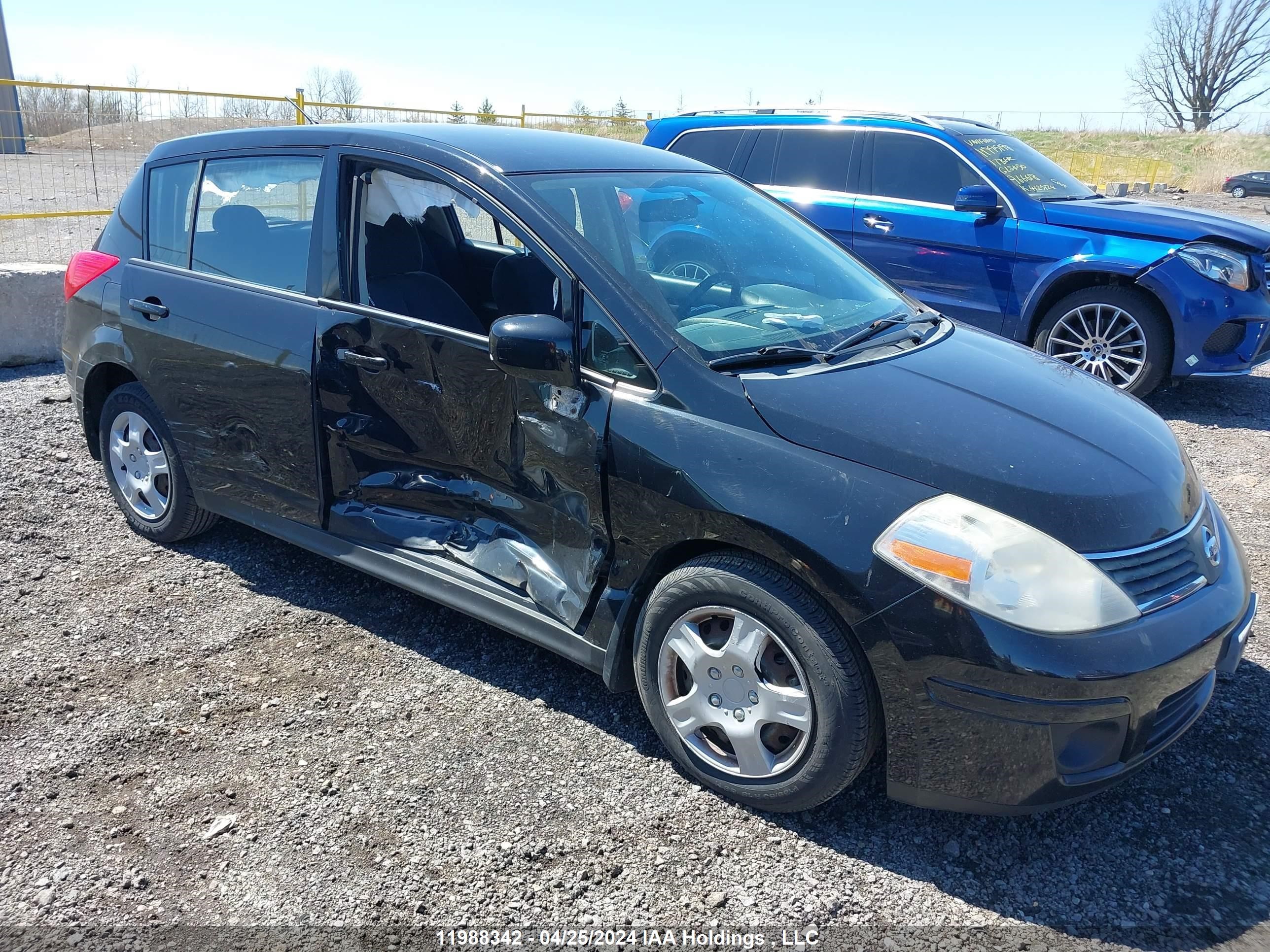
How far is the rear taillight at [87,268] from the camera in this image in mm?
4211

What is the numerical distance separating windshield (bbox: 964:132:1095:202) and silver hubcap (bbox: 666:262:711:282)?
4.51 m

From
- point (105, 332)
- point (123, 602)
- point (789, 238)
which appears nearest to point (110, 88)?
Result: point (105, 332)

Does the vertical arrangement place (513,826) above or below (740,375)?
below

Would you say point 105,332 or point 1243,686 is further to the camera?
point 105,332

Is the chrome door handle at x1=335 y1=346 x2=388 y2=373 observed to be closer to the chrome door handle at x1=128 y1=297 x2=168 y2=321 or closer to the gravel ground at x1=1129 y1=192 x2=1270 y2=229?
the chrome door handle at x1=128 y1=297 x2=168 y2=321

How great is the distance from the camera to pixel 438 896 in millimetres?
2387

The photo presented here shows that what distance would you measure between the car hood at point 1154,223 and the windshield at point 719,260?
3.57 metres

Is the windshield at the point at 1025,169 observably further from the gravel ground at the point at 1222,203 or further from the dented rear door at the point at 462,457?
the gravel ground at the point at 1222,203

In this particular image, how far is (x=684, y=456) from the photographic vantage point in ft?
8.57

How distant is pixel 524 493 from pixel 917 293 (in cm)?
496

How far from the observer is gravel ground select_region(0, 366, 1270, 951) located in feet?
7.64

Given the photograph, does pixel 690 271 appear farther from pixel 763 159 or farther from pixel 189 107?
pixel 189 107

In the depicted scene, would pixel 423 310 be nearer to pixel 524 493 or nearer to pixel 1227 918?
pixel 524 493

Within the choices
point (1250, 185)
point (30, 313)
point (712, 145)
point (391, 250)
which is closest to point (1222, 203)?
point (1250, 185)
